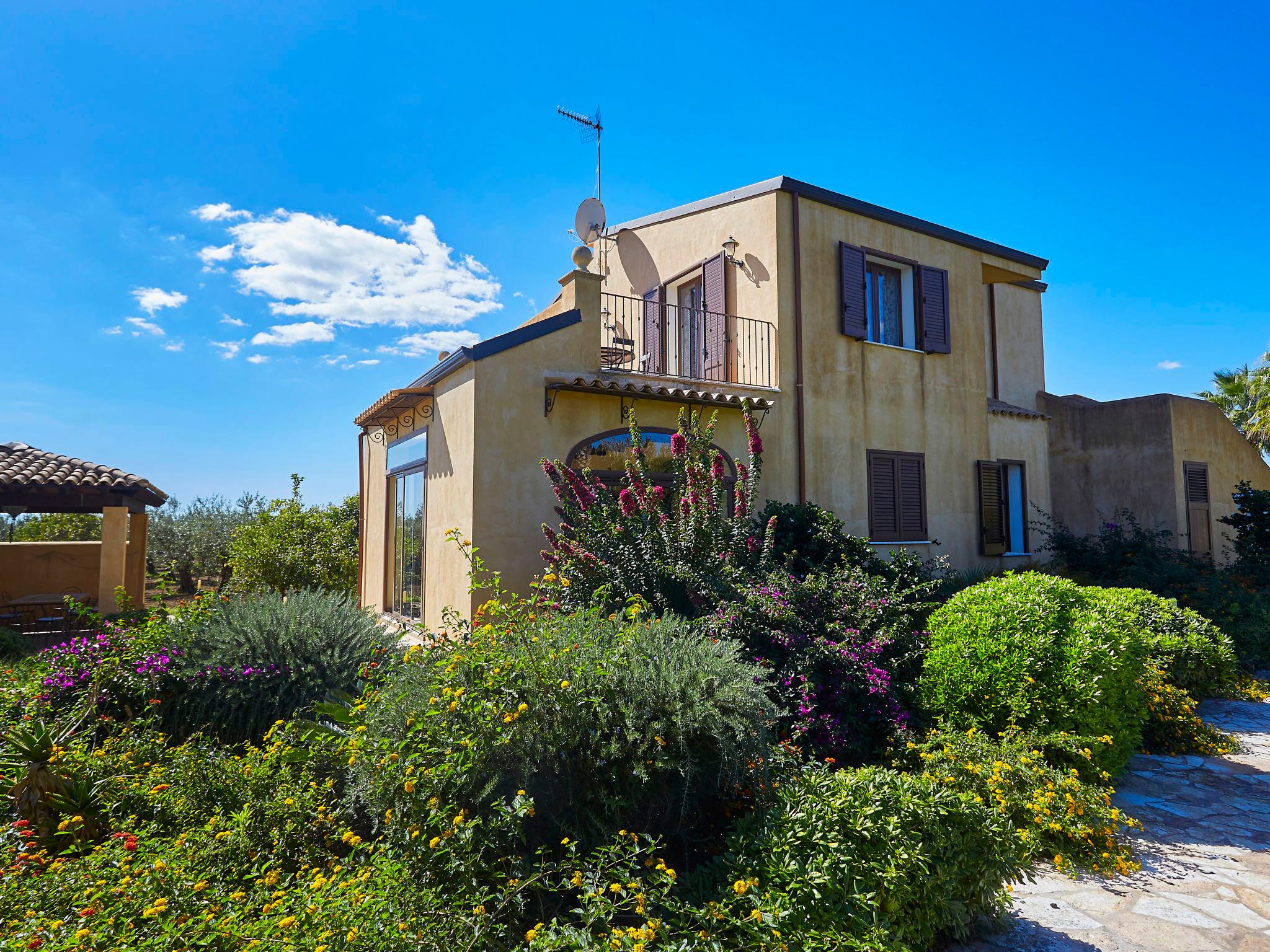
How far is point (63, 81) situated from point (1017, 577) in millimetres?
12146

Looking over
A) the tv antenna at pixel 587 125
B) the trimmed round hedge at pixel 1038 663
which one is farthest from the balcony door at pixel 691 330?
the trimmed round hedge at pixel 1038 663

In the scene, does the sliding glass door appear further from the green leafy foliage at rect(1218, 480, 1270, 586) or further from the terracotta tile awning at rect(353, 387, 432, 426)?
the green leafy foliage at rect(1218, 480, 1270, 586)

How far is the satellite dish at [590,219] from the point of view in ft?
41.8

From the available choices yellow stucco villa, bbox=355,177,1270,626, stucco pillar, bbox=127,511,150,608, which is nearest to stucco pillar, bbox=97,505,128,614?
stucco pillar, bbox=127,511,150,608

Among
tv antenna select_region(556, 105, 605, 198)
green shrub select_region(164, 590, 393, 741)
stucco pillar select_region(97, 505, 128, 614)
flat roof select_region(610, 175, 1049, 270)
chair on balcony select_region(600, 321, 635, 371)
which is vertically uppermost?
tv antenna select_region(556, 105, 605, 198)

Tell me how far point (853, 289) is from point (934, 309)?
6.43ft

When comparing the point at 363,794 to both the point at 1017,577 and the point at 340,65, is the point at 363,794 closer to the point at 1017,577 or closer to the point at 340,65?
the point at 1017,577

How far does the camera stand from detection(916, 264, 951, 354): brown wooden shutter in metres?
11.9

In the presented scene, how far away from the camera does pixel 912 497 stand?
11539 mm

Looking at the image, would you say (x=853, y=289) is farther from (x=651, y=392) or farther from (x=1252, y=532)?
(x=1252, y=532)

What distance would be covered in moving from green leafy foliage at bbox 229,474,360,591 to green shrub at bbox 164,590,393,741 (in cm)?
800

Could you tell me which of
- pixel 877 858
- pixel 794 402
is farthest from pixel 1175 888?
pixel 794 402

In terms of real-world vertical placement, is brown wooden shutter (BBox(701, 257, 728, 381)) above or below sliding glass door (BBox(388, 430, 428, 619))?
above

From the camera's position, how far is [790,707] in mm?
5391
